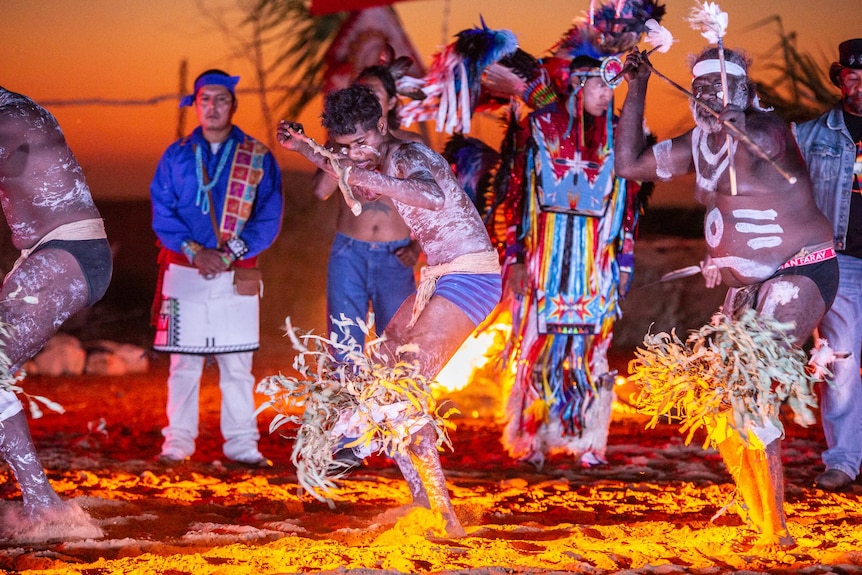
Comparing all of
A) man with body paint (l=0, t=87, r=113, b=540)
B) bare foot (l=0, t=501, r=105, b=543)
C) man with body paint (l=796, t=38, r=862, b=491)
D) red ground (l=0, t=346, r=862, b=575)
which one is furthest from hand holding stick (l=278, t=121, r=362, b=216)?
man with body paint (l=796, t=38, r=862, b=491)

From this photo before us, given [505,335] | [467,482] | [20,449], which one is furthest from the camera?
[505,335]

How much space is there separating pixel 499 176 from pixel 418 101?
2.19 feet

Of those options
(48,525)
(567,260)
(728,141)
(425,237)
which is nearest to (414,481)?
(425,237)

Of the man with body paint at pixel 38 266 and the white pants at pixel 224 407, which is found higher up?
the man with body paint at pixel 38 266

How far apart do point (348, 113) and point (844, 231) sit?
2.95 metres

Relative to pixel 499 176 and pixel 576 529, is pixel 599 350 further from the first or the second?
pixel 576 529

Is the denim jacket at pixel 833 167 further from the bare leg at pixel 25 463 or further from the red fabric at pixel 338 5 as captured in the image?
the bare leg at pixel 25 463

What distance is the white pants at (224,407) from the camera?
596 centimetres

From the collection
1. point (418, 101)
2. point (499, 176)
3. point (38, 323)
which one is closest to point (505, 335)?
point (499, 176)

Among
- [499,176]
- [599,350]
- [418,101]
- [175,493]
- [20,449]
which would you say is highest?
[418,101]

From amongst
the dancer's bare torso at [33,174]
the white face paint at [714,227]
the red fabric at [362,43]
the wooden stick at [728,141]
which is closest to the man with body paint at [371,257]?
the dancer's bare torso at [33,174]

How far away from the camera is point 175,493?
5062 millimetres

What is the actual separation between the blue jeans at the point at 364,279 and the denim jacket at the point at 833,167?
2356 millimetres

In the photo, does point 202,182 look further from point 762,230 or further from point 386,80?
point 762,230
